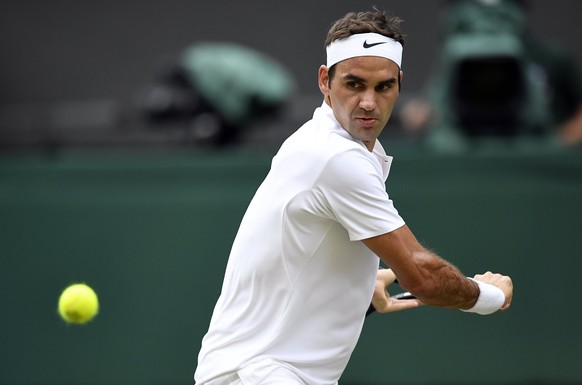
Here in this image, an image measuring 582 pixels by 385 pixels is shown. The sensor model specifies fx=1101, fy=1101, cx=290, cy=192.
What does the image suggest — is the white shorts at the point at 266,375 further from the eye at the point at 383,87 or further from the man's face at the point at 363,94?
the eye at the point at 383,87

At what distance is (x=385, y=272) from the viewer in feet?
13.3

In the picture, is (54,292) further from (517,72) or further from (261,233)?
(261,233)

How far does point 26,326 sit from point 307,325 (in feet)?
13.8

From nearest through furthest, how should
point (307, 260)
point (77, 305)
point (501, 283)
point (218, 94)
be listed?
point (307, 260) → point (501, 283) → point (77, 305) → point (218, 94)

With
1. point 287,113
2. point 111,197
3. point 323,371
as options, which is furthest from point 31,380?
point 323,371

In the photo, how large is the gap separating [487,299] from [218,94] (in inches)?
179

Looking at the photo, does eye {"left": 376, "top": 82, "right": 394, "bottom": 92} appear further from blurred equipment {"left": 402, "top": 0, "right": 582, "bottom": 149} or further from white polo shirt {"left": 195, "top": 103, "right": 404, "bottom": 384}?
blurred equipment {"left": 402, "top": 0, "right": 582, "bottom": 149}

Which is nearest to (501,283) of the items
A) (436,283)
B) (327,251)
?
(436,283)

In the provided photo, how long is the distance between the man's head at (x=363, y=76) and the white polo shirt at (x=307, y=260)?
6cm

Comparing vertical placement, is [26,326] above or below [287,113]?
below

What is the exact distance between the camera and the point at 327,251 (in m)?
3.51

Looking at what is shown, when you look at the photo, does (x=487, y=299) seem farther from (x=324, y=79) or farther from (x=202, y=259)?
(x=202, y=259)

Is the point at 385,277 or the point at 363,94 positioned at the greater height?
the point at 363,94

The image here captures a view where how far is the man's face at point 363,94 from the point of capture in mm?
3504
